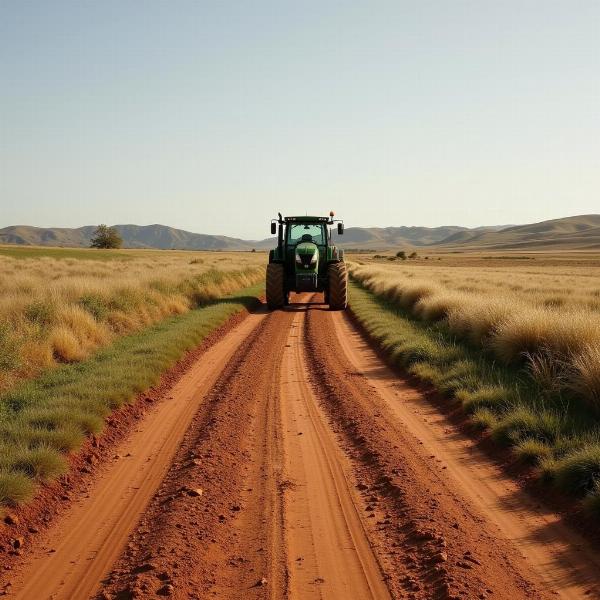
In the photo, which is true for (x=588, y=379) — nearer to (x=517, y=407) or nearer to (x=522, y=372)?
(x=517, y=407)

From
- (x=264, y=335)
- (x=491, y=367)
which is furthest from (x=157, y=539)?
(x=264, y=335)

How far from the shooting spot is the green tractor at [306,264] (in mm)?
22750

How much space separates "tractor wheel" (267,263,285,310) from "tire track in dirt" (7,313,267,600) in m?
13.7

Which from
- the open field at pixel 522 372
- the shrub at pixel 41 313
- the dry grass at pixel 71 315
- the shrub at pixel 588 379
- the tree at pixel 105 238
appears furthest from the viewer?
the tree at pixel 105 238

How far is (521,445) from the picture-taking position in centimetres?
686

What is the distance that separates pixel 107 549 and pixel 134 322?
1203 cm

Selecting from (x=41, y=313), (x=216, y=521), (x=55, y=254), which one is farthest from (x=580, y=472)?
(x=55, y=254)

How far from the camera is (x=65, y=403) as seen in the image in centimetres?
820

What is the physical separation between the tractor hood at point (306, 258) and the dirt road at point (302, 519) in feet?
45.9

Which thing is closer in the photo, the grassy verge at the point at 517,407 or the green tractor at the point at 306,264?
the grassy verge at the point at 517,407

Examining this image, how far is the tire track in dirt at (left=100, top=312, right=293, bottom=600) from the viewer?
168 inches

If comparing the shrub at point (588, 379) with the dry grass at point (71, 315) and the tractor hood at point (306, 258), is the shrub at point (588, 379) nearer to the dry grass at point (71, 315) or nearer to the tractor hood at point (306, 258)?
the dry grass at point (71, 315)

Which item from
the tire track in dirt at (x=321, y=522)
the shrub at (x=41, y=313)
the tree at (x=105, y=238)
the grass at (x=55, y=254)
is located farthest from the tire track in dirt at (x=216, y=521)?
the tree at (x=105, y=238)

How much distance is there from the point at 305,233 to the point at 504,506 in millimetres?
19239
